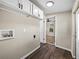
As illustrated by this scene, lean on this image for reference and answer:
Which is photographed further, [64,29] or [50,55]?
[64,29]

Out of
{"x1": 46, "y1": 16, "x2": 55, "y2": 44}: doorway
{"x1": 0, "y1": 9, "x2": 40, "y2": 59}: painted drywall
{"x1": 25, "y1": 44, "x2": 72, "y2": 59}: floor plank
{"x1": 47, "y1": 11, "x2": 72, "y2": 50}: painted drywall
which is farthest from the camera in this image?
{"x1": 46, "y1": 16, "x2": 55, "y2": 44}: doorway

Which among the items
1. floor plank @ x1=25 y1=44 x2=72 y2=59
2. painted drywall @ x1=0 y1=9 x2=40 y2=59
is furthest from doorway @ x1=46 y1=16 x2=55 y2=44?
painted drywall @ x1=0 y1=9 x2=40 y2=59

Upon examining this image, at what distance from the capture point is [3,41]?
163 cm

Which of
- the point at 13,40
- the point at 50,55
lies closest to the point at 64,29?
the point at 50,55

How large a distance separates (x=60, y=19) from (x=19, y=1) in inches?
118

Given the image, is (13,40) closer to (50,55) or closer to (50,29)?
(50,55)

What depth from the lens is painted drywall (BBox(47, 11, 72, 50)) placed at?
367cm

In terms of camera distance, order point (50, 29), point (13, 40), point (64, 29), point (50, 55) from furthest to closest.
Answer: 1. point (50, 29)
2. point (64, 29)
3. point (50, 55)
4. point (13, 40)

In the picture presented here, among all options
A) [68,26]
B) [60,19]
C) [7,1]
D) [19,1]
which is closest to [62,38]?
[68,26]

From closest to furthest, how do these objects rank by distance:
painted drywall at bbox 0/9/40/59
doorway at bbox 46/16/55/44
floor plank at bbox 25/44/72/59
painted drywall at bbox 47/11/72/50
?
painted drywall at bbox 0/9/40/59
floor plank at bbox 25/44/72/59
painted drywall at bbox 47/11/72/50
doorway at bbox 46/16/55/44

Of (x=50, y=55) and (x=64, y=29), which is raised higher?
(x=64, y=29)

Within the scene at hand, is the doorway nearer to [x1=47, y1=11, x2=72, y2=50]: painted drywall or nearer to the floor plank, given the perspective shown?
[x1=47, y1=11, x2=72, y2=50]: painted drywall

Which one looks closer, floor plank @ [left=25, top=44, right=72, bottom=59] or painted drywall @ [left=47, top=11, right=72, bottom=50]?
floor plank @ [left=25, top=44, right=72, bottom=59]

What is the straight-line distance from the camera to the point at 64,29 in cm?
390
